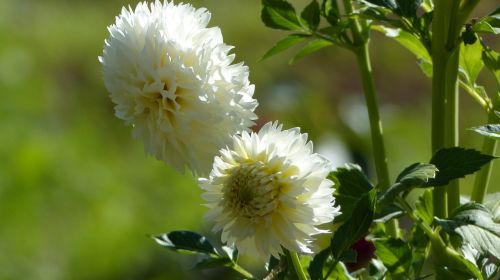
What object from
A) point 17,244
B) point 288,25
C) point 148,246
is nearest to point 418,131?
point 148,246

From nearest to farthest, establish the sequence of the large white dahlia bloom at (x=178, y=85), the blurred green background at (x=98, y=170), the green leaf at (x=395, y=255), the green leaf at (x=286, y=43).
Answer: the large white dahlia bloom at (x=178, y=85) → the green leaf at (x=395, y=255) → the green leaf at (x=286, y=43) → the blurred green background at (x=98, y=170)

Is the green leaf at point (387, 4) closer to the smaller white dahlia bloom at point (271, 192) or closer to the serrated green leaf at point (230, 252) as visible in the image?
the smaller white dahlia bloom at point (271, 192)

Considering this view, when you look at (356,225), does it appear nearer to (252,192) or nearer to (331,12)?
(252,192)

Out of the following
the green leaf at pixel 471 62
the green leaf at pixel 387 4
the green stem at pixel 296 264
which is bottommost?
the green stem at pixel 296 264

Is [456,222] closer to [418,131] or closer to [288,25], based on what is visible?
[288,25]

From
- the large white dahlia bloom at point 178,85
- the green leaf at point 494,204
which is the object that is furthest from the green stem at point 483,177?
the large white dahlia bloom at point 178,85

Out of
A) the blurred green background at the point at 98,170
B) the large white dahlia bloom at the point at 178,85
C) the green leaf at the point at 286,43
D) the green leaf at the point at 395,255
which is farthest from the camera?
the blurred green background at the point at 98,170
